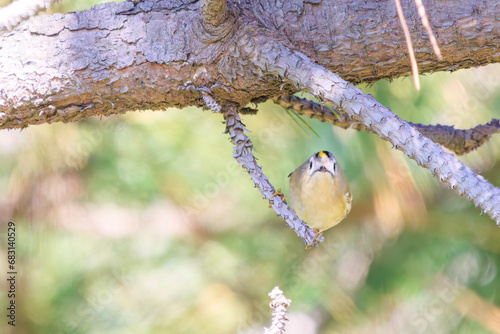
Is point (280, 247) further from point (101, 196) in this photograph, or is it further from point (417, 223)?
point (101, 196)

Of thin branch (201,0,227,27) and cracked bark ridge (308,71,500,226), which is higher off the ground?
thin branch (201,0,227,27)

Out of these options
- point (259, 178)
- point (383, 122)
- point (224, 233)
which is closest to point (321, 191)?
point (224, 233)

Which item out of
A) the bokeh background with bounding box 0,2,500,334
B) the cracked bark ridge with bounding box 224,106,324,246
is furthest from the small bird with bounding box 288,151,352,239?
the cracked bark ridge with bounding box 224,106,324,246

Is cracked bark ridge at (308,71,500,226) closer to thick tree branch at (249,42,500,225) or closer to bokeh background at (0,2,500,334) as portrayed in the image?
thick tree branch at (249,42,500,225)

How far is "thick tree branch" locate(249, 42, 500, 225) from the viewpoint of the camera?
540 mm

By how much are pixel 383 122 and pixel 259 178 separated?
0.20 metres

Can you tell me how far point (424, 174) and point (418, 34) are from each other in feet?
1.99

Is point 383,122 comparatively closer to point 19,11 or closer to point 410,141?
point 410,141

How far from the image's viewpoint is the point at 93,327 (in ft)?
4.03

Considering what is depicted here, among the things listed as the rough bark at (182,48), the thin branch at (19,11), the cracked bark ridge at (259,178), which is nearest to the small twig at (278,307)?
the cracked bark ridge at (259,178)

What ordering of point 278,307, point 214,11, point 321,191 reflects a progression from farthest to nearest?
1. point 321,191
2. point 214,11
3. point 278,307

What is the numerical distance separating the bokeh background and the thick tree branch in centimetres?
57

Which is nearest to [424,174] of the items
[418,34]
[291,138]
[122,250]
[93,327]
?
[291,138]

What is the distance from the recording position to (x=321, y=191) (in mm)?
1362
